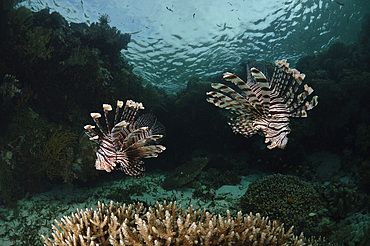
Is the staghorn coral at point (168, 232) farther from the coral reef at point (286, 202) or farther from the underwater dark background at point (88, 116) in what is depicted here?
the underwater dark background at point (88, 116)

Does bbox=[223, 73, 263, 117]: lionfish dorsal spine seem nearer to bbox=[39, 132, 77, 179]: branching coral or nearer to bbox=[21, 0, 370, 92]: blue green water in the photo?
bbox=[39, 132, 77, 179]: branching coral

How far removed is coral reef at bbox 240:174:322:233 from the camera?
443 cm

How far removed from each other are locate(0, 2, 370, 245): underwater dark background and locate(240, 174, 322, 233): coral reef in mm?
419

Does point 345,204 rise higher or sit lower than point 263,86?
lower

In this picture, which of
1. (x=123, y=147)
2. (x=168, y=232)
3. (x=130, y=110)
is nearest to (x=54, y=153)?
(x=123, y=147)

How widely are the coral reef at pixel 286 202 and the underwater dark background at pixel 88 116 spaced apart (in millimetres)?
419

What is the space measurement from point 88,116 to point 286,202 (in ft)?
21.8

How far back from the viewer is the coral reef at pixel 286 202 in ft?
14.5

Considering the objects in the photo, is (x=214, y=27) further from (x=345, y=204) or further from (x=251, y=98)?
(x=251, y=98)

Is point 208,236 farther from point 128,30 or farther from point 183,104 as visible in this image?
point 128,30

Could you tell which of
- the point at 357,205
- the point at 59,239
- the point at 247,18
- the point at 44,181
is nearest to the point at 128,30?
the point at 247,18

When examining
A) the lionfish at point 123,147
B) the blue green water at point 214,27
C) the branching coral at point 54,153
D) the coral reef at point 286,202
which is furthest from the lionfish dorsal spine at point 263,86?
the blue green water at point 214,27

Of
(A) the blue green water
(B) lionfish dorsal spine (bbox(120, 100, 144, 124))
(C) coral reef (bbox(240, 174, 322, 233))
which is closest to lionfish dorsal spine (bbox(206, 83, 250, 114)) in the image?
(B) lionfish dorsal spine (bbox(120, 100, 144, 124))

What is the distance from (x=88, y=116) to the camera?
273 inches
